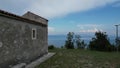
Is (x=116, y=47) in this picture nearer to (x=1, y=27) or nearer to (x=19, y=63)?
(x=19, y=63)

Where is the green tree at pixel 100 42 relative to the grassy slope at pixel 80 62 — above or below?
above

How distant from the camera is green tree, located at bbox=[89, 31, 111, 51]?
26.5 metres

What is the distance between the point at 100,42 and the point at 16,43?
1793 centimetres

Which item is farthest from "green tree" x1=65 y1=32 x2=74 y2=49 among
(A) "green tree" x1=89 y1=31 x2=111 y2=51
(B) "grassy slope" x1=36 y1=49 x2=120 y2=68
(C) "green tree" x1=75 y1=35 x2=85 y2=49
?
(B) "grassy slope" x1=36 y1=49 x2=120 y2=68

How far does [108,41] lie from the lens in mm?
26906

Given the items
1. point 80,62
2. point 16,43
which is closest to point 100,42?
point 80,62

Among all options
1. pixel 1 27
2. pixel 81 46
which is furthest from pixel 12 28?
pixel 81 46

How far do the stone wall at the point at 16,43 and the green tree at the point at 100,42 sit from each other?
524 inches

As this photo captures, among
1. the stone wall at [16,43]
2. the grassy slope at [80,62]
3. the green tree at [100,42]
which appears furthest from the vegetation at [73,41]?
the stone wall at [16,43]

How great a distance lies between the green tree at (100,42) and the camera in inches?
1045

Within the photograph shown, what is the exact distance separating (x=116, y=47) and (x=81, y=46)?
6.35 metres

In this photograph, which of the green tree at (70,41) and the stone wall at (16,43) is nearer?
the stone wall at (16,43)

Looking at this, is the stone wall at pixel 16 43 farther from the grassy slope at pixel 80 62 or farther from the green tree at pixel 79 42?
the green tree at pixel 79 42

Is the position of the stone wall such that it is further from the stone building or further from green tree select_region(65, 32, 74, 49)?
green tree select_region(65, 32, 74, 49)
